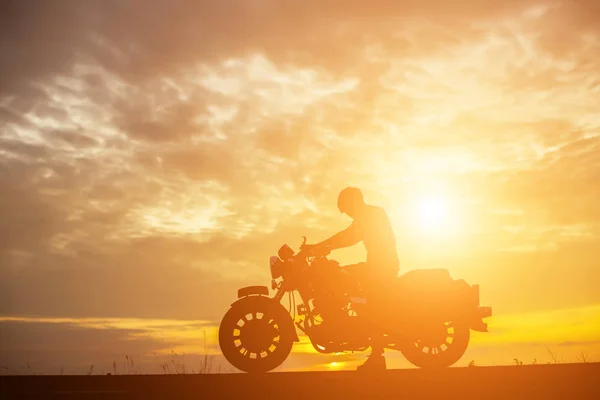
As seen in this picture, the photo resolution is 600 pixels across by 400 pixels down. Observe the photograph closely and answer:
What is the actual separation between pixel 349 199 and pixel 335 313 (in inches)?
76.1

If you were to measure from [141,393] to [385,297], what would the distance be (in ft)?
16.3

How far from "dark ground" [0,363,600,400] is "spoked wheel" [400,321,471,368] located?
137 centimetres

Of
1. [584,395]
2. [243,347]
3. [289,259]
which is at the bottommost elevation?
[584,395]

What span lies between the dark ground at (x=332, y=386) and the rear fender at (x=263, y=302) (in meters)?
1.04

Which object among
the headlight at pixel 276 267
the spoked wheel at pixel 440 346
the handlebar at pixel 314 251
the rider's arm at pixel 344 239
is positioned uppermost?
the rider's arm at pixel 344 239

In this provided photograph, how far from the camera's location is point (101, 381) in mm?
11172

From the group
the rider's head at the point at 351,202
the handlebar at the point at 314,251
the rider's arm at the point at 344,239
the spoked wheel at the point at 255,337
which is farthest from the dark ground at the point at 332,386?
the rider's head at the point at 351,202

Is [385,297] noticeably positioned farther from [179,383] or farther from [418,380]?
[179,383]

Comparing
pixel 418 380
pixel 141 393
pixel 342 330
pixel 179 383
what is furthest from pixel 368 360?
pixel 141 393

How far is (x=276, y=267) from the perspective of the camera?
12.8 meters

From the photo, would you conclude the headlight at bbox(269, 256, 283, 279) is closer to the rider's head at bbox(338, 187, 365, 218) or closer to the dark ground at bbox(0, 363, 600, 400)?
the rider's head at bbox(338, 187, 365, 218)

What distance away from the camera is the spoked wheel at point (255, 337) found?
40.1 ft

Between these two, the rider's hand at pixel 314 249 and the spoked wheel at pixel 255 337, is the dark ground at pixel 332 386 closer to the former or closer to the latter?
the spoked wheel at pixel 255 337

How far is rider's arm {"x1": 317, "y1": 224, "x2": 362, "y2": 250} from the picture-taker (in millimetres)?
12523
